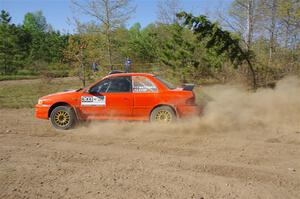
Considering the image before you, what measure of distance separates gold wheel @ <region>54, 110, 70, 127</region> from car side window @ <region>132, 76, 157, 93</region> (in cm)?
199

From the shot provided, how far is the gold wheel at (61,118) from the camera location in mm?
8336

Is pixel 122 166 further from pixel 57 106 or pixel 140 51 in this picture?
pixel 140 51

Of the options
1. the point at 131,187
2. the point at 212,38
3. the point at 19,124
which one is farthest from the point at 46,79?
the point at 131,187

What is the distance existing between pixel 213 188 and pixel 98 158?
2.31 metres

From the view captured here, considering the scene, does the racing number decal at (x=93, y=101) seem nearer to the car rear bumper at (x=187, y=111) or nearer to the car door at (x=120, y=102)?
the car door at (x=120, y=102)

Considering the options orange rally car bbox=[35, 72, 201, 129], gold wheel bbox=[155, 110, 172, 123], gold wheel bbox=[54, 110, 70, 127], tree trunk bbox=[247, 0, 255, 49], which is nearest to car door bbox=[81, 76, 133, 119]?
orange rally car bbox=[35, 72, 201, 129]

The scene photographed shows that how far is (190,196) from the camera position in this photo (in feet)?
13.3

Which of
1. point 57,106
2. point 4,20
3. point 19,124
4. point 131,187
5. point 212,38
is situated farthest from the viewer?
point 4,20

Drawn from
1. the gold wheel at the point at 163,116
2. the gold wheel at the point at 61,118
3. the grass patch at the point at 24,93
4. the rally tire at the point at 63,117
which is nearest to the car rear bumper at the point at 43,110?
the rally tire at the point at 63,117

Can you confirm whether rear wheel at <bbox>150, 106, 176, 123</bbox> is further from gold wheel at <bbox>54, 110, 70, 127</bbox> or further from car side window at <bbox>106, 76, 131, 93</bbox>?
gold wheel at <bbox>54, 110, 70, 127</bbox>

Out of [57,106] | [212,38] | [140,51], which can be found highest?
[140,51]

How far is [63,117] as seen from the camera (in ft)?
27.4

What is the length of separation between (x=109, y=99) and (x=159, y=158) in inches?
119

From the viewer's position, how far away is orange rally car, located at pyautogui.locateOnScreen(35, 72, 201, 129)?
26.2ft
